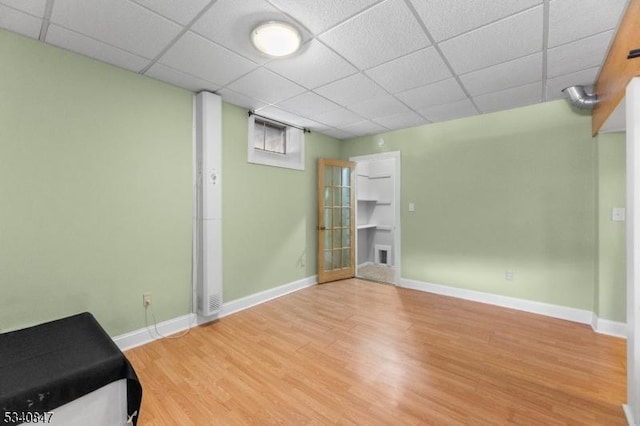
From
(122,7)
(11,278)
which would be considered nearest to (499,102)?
(122,7)

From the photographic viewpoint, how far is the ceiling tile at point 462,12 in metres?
1.65

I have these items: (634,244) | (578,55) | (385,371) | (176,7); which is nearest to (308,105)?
(176,7)

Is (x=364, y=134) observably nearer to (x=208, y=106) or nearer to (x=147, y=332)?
(x=208, y=106)

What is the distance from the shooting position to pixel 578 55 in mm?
2176

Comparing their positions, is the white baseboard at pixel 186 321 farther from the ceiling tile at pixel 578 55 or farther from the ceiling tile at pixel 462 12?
the ceiling tile at pixel 578 55

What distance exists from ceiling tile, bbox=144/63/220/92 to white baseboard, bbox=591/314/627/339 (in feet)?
15.3

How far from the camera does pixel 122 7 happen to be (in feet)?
5.49

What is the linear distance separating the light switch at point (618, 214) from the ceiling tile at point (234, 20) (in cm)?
340

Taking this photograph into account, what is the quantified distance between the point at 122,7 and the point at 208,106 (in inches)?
48.4

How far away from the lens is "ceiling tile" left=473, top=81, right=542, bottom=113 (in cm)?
280

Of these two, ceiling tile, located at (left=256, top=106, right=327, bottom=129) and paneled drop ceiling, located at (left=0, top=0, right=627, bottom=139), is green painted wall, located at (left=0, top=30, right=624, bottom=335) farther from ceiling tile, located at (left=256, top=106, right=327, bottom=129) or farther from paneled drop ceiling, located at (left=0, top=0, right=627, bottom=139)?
paneled drop ceiling, located at (left=0, top=0, right=627, bottom=139)

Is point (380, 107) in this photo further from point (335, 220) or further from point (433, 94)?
point (335, 220)

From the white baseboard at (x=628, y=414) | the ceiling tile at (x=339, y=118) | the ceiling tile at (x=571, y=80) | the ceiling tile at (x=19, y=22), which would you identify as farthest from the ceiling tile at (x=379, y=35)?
the white baseboard at (x=628, y=414)

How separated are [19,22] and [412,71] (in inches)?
118
